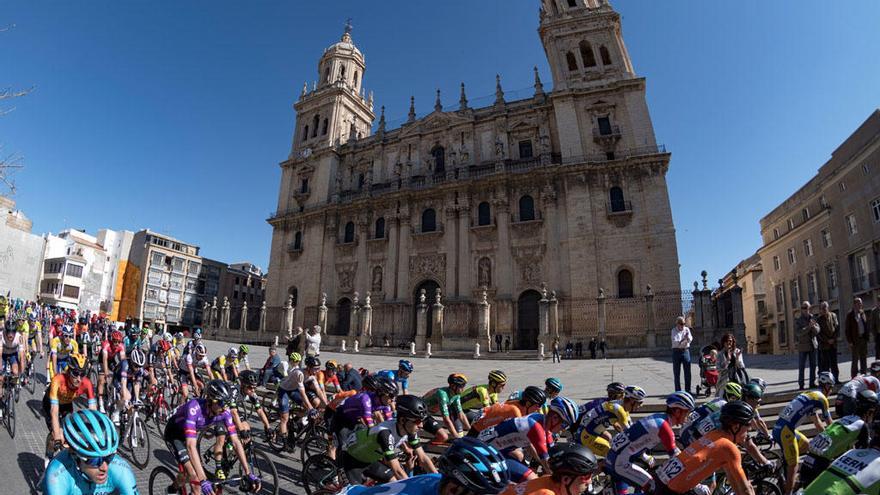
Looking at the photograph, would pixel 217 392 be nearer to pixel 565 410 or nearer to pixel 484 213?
pixel 565 410

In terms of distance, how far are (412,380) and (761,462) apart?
36.4ft

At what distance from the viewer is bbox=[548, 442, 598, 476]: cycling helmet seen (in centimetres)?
242

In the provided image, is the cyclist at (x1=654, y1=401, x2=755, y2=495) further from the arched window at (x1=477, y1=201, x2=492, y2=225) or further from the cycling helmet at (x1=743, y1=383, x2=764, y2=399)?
the arched window at (x1=477, y1=201, x2=492, y2=225)

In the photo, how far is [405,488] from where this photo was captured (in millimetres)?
2287

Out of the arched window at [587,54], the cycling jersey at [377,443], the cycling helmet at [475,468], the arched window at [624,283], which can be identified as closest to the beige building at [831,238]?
the arched window at [624,283]

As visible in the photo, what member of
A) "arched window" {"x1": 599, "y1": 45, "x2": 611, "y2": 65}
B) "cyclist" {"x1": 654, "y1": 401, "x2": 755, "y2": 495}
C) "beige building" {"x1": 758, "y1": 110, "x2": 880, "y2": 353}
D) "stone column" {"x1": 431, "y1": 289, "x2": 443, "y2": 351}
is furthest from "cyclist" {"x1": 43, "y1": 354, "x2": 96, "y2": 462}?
"arched window" {"x1": 599, "y1": 45, "x2": 611, "y2": 65}

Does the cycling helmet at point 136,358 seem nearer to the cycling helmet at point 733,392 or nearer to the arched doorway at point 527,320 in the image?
the cycling helmet at point 733,392

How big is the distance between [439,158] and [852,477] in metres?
30.5

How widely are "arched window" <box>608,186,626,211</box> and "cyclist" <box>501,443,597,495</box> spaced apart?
972 inches

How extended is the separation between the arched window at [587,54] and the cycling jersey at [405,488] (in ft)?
105

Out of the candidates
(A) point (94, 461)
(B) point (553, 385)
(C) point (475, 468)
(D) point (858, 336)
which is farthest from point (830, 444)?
(D) point (858, 336)

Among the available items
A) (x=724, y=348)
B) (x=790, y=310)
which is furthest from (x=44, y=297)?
(x=790, y=310)

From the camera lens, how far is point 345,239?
3269 centimetres

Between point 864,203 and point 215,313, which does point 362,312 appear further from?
point 864,203
